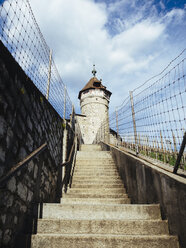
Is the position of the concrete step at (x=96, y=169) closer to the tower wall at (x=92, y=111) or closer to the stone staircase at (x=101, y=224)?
the stone staircase at (x=101, y=224)

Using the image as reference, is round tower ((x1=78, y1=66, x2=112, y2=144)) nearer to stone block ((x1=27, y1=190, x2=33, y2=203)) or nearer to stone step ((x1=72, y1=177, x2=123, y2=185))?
stone step ((x1=72, y1=177, x2=123, y2=185))

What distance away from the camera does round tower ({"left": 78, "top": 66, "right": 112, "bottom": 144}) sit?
79.2ft

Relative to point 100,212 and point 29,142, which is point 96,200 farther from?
point 29,142

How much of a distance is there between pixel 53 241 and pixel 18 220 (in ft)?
1.69

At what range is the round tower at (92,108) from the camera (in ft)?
79.2

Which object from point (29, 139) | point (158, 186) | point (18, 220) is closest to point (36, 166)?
point (29, 139)

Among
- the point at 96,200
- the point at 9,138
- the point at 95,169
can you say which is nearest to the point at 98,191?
the point at 96,200

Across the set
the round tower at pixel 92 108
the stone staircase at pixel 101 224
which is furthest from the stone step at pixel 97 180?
the round tower at pixel 92 108

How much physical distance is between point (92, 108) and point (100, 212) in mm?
23027

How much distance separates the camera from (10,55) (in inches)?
71.7

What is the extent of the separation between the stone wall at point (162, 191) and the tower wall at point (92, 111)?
20026 mm

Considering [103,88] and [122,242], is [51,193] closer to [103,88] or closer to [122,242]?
[122,242]

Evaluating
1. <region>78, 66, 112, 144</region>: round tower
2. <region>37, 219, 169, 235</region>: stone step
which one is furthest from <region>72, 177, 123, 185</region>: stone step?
<region>78, 66, 112, 144</region>: round tower

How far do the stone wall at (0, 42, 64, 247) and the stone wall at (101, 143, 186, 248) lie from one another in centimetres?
189
